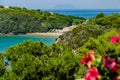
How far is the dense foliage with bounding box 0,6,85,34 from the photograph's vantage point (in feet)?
489

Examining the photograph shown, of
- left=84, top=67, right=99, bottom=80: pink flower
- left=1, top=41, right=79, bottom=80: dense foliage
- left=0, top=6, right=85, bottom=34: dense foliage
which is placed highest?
left=84, top=67, right=99, bottom=80: pink flower

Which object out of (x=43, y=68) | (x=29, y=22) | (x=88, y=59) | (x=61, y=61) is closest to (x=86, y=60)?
(x=88, y=59)

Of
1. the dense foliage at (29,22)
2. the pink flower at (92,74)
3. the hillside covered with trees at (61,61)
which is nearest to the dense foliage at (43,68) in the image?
the hillside covered with trees at (61,61)

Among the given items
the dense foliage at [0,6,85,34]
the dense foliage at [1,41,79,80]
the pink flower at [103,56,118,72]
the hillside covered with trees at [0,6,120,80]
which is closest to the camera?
the pink flower at [103,56,118,72]

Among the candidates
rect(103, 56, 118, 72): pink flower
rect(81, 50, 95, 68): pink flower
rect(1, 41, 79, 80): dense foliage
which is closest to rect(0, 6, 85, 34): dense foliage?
rect(1, 41, 79, 80): dense foliage

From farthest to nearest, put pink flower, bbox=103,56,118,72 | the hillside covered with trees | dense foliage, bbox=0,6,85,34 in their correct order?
dense foliage, bbox=0,6,85,34 < the hillside covered with trees < pink flower, bbox=103,56,118,72

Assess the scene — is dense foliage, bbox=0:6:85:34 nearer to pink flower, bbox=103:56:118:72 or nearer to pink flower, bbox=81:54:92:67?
pink flower, bbox=81:54:92:67

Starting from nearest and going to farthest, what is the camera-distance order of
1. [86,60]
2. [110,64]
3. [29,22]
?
[110,64], [86,60], [29,22]

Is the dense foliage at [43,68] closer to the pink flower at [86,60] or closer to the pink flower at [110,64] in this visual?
the pink flower at [86,60]

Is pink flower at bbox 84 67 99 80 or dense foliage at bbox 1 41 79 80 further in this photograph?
dense foliage at bbox 1 41 79 80

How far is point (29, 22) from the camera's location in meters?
151

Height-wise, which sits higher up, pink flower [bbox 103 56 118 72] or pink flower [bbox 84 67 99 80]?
pink flower [bbox 103 56 118 72]

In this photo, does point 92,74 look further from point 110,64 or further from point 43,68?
point 43,68

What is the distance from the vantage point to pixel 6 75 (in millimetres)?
22781
